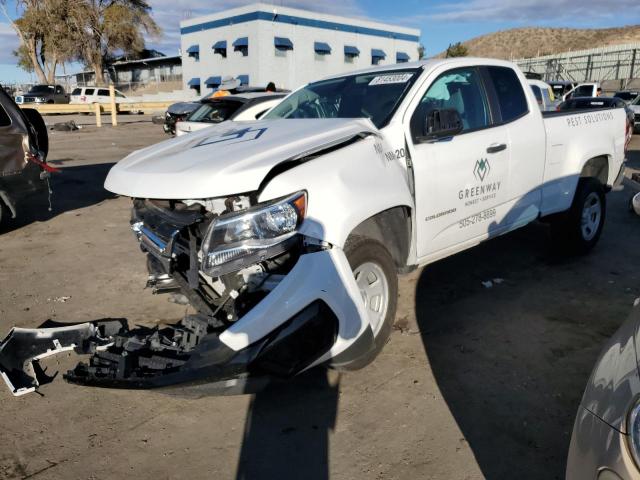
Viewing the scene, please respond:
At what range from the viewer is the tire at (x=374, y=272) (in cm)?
319

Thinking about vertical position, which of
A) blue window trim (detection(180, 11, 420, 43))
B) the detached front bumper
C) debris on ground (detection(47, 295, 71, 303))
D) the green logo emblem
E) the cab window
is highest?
blue window trim (detection(180, 11, 420, 43))

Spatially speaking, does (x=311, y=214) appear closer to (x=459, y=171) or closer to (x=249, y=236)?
(x=249, y=236)

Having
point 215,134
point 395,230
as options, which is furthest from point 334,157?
point 215,134

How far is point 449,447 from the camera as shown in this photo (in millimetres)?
2848

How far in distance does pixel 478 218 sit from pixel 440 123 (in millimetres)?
1007

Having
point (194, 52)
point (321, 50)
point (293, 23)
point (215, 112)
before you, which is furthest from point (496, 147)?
point (194, 52)

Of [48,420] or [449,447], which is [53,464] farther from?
[449,447]

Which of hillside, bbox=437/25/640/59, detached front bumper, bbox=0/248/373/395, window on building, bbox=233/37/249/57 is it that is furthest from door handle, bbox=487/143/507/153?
hillside, bbox=437/25/640/59

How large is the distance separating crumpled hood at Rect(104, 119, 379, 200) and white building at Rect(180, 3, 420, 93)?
113 feet

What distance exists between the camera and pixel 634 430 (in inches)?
62.8

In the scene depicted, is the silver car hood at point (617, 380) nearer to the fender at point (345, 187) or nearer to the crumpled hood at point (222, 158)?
the fender at point (345, 187)

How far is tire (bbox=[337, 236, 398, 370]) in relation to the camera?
3188 mm

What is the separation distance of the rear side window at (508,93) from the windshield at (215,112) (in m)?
6.38

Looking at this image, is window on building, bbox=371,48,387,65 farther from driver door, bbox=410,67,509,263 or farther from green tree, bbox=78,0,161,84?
driver door, bbox=410,67,509,263
